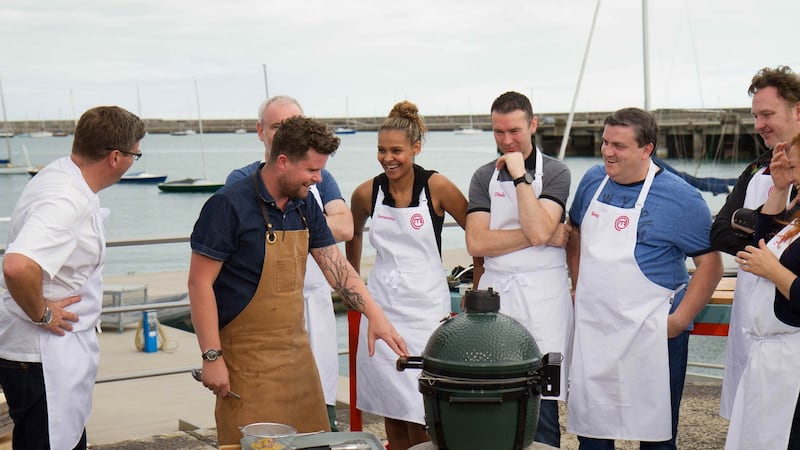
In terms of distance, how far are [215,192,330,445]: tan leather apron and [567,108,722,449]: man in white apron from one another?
1169 millimetres

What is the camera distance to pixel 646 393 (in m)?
3.63

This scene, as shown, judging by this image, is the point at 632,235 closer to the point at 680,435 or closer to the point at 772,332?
the point at 772,332

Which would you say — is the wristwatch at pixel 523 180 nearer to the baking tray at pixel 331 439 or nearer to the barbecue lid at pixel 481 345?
the barbecue lid at pixel 481 345

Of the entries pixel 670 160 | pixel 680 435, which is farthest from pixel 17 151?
pixel 680 435

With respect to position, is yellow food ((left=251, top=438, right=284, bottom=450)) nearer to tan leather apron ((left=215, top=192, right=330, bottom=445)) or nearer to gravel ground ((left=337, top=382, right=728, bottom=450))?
tan leather apron ((left=215, top=192, right=330, bottom=445))

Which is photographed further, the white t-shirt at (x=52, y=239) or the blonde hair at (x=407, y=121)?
the blonde hair at (x=407, y=121)

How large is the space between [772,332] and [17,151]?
119569 millimetres

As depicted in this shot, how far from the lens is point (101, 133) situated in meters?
3.13

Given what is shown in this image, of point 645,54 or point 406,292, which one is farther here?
point 645,54

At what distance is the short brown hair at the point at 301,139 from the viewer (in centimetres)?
A: 303

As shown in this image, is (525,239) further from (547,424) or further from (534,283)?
(547,424)

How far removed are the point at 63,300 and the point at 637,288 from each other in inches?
79.9

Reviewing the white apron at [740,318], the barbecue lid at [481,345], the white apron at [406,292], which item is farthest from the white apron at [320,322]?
the white apron at [740,318]

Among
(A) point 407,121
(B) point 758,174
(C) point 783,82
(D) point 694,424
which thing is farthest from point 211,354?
(D) point 694,424
